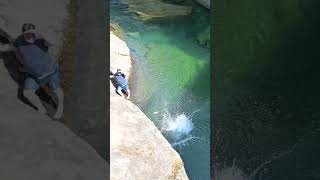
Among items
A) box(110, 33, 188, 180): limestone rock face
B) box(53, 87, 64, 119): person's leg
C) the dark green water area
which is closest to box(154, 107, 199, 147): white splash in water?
Answer: box(110, 33, 188, 180): limestone rock face

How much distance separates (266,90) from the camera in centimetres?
428

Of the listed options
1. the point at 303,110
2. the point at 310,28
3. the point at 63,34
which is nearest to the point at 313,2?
the point at 310,28

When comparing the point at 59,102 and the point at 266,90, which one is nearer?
the point at 59,102

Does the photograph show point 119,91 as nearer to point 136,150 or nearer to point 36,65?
point 136,150

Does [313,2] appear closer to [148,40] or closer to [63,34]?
[63,34]

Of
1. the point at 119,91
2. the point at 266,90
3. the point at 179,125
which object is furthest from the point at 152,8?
the point at 266,90

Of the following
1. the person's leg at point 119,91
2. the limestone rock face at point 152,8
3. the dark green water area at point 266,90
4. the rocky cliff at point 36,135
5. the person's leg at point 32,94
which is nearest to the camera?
the rocky cliff at point 36,135

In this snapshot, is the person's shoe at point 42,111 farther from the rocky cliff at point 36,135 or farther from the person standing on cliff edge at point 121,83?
the person standing on cliff edge at point 121,83

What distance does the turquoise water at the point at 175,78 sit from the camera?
20.3 feet

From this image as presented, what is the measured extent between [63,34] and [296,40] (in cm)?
185

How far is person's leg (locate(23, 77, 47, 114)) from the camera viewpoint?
12.6ft

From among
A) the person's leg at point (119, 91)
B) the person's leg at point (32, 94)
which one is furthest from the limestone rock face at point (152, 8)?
the person's leg at point (32, 94)

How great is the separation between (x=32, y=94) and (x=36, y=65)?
23 cm

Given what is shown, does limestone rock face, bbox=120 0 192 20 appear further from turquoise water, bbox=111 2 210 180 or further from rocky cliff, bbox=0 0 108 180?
rocky cliff, bbox=0 0 108 180
